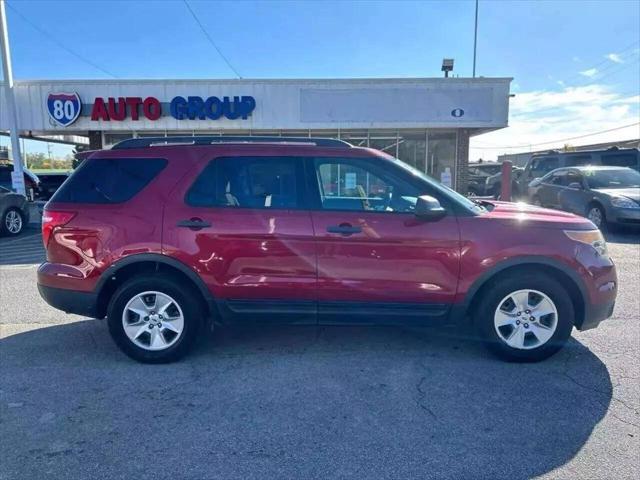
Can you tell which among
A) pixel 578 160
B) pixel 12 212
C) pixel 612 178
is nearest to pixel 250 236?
pixel 12 212

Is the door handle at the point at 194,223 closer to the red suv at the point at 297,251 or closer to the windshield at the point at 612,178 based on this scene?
the red suv at the point at 297,251

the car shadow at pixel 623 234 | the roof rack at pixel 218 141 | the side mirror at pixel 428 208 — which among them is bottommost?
the car shadow at pixel 623 234

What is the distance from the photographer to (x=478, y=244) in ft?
11.9

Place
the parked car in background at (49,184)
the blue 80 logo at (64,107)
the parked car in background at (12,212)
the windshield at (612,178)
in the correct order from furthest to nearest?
the parked car in background at (49,184) < the blue 80 logo at (64,107) < the windshield at (612,178) < the parked car in background at (12,212)

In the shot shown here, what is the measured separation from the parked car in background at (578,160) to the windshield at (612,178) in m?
2.27

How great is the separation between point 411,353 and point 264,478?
1.96 meters

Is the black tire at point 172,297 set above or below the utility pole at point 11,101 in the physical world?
below

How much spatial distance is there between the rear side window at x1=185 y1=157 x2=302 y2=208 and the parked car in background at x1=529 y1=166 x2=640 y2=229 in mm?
9385

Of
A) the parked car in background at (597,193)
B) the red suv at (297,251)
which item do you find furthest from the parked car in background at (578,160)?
the red suv at (297,251)

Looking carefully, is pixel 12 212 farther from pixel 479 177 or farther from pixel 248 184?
pixel 479 177

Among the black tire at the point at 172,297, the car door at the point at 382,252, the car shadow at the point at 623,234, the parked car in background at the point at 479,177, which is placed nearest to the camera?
the car door at the point at 382,252

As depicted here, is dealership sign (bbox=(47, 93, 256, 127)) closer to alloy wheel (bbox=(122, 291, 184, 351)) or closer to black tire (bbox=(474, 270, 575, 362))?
alloy wheel (bbox=(122, 291, 184, 351))

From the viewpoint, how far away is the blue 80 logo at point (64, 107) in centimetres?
1493

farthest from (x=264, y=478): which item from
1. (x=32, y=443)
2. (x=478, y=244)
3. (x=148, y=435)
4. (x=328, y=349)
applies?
(x=478, y=244)
